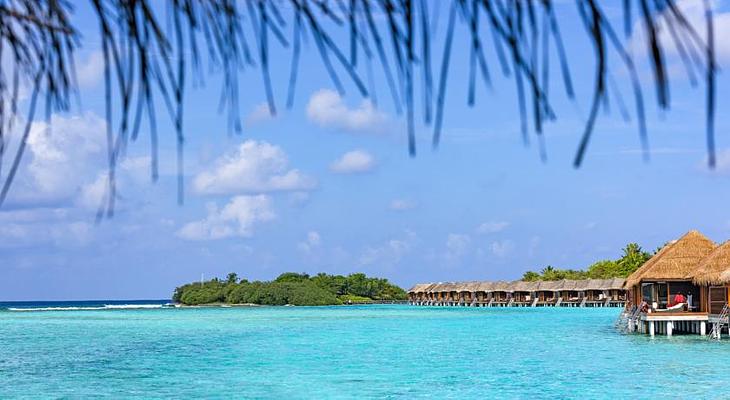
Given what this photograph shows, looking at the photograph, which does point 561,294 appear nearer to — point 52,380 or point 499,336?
point 499,336

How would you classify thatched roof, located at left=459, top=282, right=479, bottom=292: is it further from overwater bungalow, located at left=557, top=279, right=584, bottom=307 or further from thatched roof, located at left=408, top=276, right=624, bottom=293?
overwater bungalow, located at left=557, top=279, right=584, bottom=307

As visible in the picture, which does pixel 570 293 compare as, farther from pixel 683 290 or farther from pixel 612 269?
pixel 683 290

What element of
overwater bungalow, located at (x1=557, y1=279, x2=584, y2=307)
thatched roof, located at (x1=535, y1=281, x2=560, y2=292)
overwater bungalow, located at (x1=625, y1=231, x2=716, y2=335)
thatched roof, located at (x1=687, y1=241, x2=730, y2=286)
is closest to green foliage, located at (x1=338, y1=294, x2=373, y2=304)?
thatched roof, located at (x1=535, y1=281, x2=560, y2=292)

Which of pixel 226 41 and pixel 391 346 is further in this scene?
pixel 391 346

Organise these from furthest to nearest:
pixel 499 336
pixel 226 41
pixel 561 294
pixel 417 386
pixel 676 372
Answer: pixel 561 294 → pixel 499 336 → pixel 676 372 → pixel 417 386 → pixel 226 41

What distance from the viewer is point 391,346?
26.2 meters

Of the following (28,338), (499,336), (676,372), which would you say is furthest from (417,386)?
(28,338)

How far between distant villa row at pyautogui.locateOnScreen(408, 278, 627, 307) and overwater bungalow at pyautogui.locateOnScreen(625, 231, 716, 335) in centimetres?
2638

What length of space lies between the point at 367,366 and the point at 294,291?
6392cm

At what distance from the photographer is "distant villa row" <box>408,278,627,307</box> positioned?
63125 mm

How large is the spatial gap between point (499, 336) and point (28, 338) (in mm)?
16159

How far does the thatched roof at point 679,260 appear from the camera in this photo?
27969 millimetres

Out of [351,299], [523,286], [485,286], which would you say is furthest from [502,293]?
[351,299]

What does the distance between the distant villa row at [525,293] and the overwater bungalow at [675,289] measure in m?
26.4
